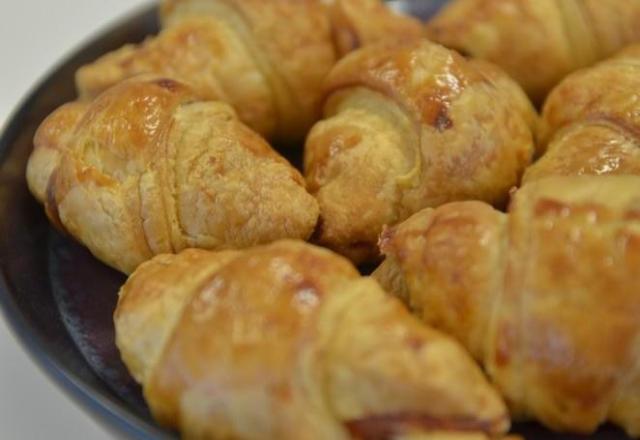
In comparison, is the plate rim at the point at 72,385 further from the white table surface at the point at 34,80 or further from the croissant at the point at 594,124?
the croissant at the point at 594,124

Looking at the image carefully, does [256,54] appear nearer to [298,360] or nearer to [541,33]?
[541,33]

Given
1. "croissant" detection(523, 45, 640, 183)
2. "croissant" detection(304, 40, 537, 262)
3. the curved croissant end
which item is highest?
the curved croissant end

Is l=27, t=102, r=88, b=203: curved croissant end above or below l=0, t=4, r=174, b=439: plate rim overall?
above

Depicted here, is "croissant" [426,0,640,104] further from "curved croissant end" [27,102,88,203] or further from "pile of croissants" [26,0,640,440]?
"curved croissant end" [27,102,88,203]

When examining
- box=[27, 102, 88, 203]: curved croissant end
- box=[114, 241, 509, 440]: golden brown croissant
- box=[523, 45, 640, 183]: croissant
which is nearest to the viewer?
box=[114, 241, 509, 440]: golden brown croissant

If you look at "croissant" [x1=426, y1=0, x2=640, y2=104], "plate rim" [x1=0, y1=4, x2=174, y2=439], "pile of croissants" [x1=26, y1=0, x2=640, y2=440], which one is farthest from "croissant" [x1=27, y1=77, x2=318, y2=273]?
"croissant" [x1=426, y1=0, x2=640, y2=104]

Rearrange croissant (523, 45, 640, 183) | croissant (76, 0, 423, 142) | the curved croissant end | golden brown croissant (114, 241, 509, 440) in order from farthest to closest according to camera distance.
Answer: croissant (76, 0, 423, 142)
the curved croissant end
croissant (523, 45, 640, 183)
golden brown croissant (114, 241, 509, 440)
